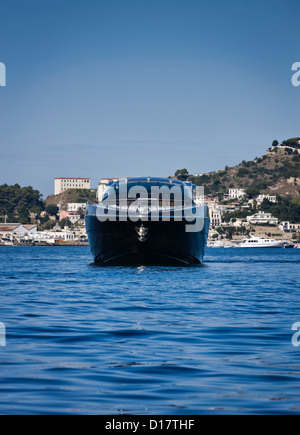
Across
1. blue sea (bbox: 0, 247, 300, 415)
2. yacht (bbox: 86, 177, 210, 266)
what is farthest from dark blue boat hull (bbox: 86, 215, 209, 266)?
blue sea (bbox: 0, 247, 300, 415)

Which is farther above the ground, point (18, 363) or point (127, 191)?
point (127, 191)

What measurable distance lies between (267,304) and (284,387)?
8434 millimetres

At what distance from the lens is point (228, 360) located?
8.80 m

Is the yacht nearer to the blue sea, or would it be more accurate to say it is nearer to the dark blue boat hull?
the dark blue boat hull

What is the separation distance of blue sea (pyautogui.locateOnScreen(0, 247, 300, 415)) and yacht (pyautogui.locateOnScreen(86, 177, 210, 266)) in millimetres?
8702

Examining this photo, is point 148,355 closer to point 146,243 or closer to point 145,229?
point 145,229

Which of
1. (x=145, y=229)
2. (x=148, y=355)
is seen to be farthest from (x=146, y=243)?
(x=148, y=355)

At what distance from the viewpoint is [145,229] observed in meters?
25.8

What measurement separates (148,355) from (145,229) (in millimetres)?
16877

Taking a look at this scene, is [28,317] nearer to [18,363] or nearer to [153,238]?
[18,363]

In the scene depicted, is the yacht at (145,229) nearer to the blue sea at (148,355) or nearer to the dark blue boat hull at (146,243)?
the dark blue boat hull at (146,243)
